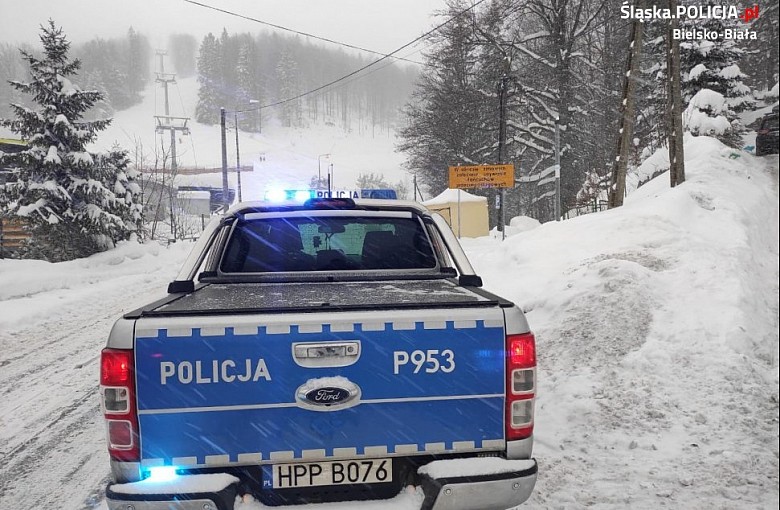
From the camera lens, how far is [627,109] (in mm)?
14305

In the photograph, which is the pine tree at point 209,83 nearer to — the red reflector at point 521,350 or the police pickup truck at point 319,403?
the police pickup truck at point 319,403

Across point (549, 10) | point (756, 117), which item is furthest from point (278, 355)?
point (549, 10)

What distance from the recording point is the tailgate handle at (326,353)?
7.62 ft

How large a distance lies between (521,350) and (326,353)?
0.88 m

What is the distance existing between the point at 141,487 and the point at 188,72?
206171 millimetres

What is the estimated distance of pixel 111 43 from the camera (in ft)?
522

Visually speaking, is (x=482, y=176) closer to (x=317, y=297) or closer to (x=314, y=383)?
(x=317, y=297)

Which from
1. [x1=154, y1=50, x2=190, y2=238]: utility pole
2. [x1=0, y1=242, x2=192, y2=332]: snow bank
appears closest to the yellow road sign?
[x1=0, y1=242, x2=192, y2=332]: snow bank

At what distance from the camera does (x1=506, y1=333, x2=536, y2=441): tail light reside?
97.1 inches

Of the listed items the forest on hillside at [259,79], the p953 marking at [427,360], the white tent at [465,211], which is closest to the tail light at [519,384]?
Result: the p953 marking at [427,360]

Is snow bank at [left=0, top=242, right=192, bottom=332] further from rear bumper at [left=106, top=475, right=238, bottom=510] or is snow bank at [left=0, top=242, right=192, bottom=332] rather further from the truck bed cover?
rear bumper at [left=106, top=475, right=238, bottom=510]

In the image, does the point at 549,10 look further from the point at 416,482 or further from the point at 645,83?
the point at 416,482

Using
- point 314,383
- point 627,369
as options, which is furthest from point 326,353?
point 627,369

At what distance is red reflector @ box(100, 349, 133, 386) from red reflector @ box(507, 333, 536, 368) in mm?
1628
